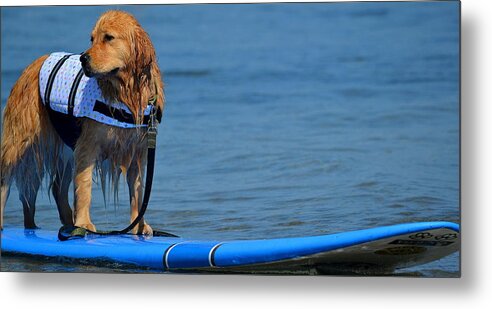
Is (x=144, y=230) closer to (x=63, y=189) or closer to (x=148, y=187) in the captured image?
(x=148, y=187)

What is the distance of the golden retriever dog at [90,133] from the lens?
4.41 meters

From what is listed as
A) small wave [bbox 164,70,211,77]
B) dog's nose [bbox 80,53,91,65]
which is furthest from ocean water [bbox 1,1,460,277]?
dog's nose [bbox 80,53,91,65]

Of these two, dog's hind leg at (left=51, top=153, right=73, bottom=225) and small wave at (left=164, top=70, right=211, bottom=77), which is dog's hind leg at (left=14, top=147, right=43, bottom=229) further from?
small wave at (left=164, top=70, right=211, bottom=77)

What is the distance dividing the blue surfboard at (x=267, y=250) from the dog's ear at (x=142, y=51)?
755mm

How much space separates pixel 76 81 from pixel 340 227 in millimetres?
1310

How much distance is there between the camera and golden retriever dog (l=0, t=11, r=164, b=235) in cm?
441

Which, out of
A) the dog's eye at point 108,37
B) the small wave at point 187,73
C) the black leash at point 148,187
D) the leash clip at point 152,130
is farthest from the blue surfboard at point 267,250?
the dog's eye at point 108,37

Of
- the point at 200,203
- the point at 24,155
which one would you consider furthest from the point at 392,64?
the point at 24,155

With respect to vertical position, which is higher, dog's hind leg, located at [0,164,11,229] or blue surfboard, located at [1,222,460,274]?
dog's hind leg, located at [0,164,11,229]

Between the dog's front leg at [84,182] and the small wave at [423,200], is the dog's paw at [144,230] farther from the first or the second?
the small wave at [423,200]

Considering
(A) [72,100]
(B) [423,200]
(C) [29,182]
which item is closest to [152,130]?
(A) [72,100]

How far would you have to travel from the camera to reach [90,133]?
14.7 feet

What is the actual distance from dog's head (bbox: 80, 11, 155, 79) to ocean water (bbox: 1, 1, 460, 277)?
0.05m

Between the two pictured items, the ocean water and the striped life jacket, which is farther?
the striped life jacket
